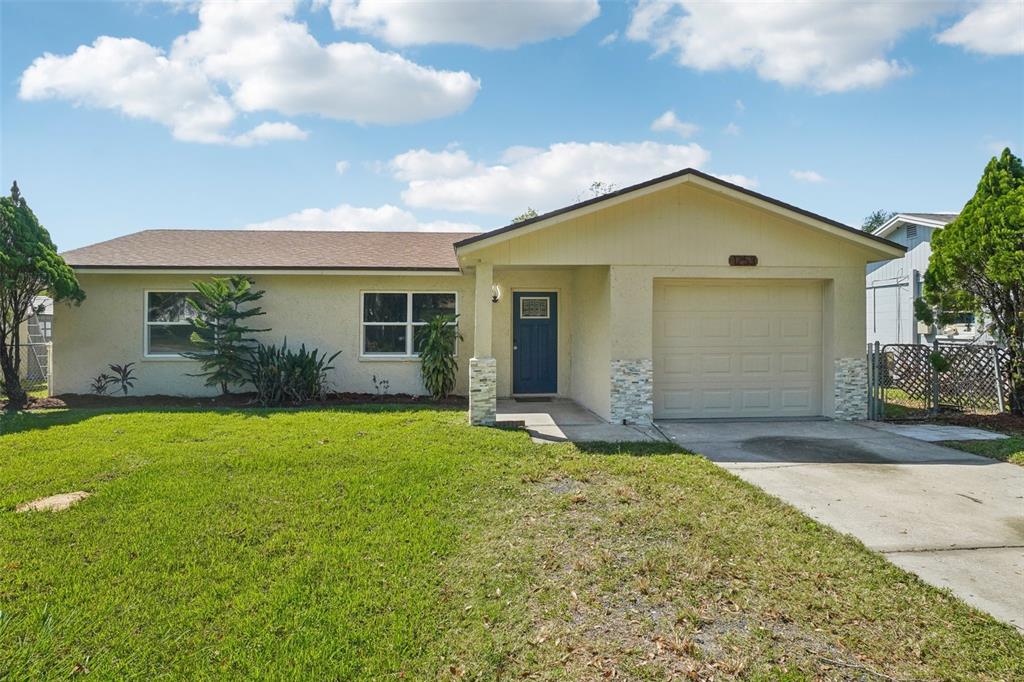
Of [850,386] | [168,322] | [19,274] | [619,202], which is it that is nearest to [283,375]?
[168,322]

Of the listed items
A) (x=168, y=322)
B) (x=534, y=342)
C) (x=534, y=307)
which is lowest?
(x=534, y=342)

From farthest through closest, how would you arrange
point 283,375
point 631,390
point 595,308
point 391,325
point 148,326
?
point 391,325 < point 148,326 < point 283,375 < point 595,308 < point 631,390

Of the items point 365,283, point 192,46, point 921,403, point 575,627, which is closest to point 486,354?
point 365,283

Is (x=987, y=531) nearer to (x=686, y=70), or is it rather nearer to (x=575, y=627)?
(x=575, y=627)

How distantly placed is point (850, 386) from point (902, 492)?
4314 millimetres

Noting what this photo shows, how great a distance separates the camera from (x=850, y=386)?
964 cm

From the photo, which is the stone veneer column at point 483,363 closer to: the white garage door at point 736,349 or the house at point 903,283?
the white garage door at point 736,349

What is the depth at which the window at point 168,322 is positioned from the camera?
1217 cm

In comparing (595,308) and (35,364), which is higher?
(595,308)

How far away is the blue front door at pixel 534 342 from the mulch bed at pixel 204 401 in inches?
57.7

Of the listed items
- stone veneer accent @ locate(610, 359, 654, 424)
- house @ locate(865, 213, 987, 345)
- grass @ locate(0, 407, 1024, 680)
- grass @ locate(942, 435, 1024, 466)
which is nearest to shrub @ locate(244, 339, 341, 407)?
grass @ locate(0, 407, 1024, 680)

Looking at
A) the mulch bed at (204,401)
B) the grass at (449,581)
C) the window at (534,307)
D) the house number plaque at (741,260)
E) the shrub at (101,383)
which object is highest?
the house number plaque at (741,260)

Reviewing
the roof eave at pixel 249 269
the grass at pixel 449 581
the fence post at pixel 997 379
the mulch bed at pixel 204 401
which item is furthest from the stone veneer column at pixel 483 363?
the fence post at pixel 997 379

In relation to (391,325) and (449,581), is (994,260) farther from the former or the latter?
(391,325)
